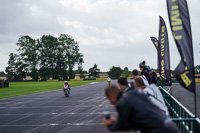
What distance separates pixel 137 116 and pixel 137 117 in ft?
0.04

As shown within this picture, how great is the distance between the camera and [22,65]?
102 metres

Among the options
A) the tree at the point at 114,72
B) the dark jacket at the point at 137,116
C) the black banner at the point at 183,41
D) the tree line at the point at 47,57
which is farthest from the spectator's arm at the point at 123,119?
the tree at the point at 114,72

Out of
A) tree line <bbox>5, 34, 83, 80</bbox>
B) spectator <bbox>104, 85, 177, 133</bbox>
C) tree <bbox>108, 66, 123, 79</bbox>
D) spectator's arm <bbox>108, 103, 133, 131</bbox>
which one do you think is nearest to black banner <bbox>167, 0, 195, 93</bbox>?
spectator <bbox>104, 85, 177, 133</bbox>

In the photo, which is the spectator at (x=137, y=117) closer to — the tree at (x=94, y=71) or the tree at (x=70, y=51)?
the tree at (x=70, y=51)

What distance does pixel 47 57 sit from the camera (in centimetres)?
10694

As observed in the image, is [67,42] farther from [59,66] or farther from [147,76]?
[147,76]

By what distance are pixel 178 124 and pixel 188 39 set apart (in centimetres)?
220

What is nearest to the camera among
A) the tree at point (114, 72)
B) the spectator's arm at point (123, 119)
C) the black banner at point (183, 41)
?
the spectator's arm at point (123, 119)

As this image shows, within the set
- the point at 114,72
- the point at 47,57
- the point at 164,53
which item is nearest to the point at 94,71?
the point at 114,72

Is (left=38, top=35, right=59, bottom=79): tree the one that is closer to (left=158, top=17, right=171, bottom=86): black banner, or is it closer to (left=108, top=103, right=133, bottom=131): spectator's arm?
(left=158, top=17, right=171, bottom=86): black banner

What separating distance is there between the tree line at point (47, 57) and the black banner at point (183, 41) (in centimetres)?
9647

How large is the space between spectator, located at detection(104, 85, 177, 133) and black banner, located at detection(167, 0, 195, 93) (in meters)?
2.49

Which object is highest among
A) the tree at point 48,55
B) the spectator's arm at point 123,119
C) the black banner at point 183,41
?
the tree at point 48,55

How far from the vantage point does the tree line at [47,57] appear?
335 feet
